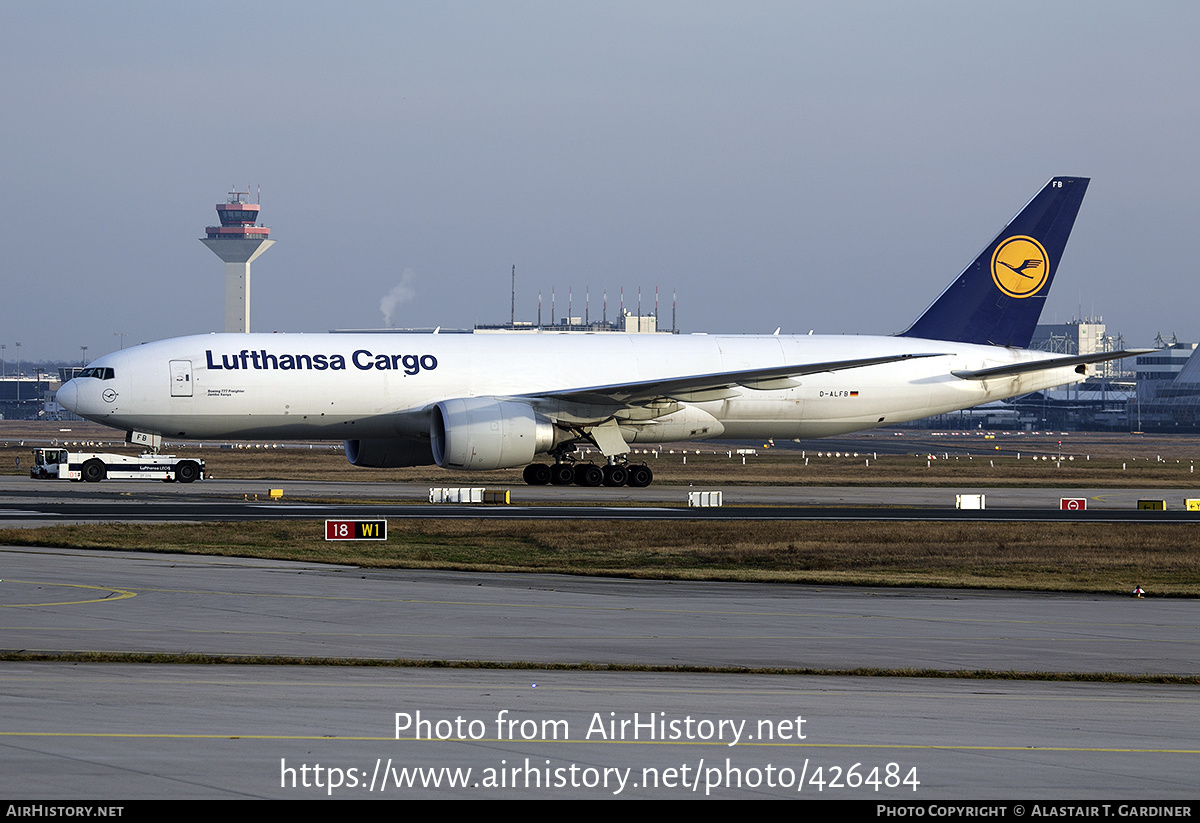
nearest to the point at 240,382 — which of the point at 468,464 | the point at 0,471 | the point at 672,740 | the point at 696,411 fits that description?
the point at 468,464

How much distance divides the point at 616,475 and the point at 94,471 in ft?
65.7

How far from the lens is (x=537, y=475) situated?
46.4 metres

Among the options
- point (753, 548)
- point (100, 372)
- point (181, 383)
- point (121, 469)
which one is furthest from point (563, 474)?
point (753, 548)

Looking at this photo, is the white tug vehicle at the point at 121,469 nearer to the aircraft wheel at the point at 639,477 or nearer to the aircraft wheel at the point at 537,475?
the aircraft wheel at the point at 537,475

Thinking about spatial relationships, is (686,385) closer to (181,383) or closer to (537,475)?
(537,475)

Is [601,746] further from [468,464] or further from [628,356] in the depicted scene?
[628,356]

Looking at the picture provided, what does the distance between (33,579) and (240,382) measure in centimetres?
2322

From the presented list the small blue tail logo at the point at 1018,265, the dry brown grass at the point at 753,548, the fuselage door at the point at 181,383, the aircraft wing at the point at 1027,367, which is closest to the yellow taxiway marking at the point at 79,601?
the dry brown grass at the point at 753,548

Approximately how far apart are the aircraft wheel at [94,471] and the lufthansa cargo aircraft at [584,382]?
12.4ft

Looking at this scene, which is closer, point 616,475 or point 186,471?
point 616,475

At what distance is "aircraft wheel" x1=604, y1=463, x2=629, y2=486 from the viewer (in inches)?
1812

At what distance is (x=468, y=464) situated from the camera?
41906 millimetres

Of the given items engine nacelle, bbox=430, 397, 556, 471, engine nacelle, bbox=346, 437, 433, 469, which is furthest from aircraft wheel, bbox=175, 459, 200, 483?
engine nacelle, bbox=430, 397, 556, 471
